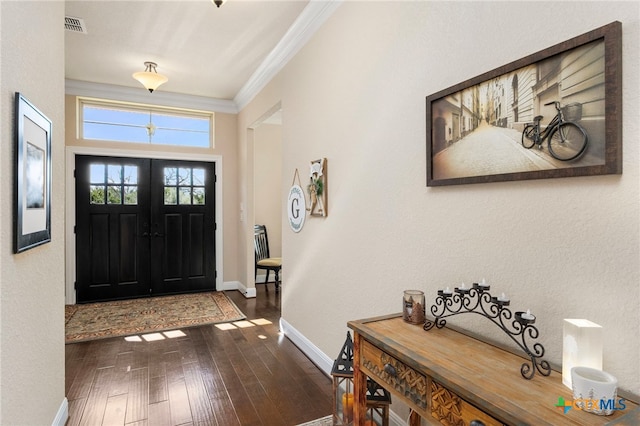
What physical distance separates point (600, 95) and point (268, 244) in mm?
5463

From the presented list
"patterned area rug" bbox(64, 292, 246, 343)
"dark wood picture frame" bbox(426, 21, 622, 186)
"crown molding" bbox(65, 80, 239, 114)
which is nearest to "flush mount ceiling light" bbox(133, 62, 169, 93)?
"crown molding" bbox(65, 80, 239, 114)

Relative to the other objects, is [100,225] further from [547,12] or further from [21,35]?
[547,12]

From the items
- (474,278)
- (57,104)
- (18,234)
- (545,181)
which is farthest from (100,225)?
(545,181)

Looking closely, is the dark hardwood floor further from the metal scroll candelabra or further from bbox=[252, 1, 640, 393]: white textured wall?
the metal scroll candelabra

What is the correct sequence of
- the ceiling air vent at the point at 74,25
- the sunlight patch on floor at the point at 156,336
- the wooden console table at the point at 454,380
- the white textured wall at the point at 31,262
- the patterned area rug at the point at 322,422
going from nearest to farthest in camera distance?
the wooden console table at the point at 454,380
the white textured wall at the point at 31,262
the patterned area rug at the point at 322,422
the ceiling air vent at the point at 74,25
the sunlight patch on floor at the point at 156,336

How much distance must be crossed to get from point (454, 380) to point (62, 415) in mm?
2288

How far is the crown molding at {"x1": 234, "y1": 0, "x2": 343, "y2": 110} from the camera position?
279cm

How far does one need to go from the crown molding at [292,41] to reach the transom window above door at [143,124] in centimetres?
121

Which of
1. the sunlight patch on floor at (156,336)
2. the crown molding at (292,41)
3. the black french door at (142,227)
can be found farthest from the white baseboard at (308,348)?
the crown molding at (292,41)

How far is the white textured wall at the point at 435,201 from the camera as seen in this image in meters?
1.08

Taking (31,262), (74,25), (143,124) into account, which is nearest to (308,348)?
(31,262)

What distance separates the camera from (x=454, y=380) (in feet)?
3.52

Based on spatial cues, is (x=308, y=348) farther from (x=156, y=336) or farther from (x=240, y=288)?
(x=240, y=288)

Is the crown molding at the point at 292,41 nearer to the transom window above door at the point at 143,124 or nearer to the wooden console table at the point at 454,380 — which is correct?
the transom window above door at the point at 143,124
